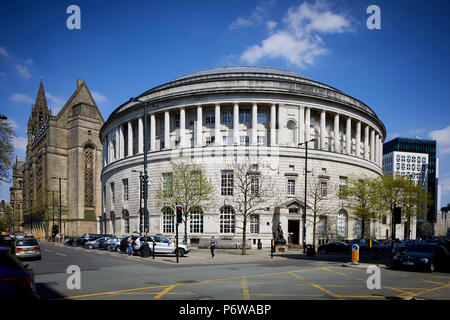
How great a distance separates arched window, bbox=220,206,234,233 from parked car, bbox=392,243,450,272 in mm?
27150

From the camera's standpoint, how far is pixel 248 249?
4059cm

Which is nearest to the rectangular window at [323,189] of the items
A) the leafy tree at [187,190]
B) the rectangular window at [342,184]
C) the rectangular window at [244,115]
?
the rectangular window at [342,184]

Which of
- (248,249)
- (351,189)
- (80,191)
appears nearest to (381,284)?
(248,249)

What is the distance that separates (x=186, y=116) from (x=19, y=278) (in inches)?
1816

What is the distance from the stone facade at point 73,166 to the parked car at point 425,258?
263 feet

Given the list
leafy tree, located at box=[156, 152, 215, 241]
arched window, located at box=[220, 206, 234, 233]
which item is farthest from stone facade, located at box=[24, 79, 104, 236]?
leafy tree, located at box=[156, 152, 215, 241]

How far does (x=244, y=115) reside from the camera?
164 feet

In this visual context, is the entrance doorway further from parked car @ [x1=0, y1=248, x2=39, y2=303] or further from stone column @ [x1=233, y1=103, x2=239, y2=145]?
parked car @ [x1=0, y1=248, x2=39, y2=303]

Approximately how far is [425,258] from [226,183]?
30.4 m

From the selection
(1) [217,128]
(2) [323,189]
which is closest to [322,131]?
(2) [323,189]

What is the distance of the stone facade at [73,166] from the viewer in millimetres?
87688

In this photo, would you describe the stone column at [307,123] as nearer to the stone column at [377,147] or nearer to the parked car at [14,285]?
the stone column at [377,147]

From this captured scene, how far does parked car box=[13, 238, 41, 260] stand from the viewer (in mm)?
23656
